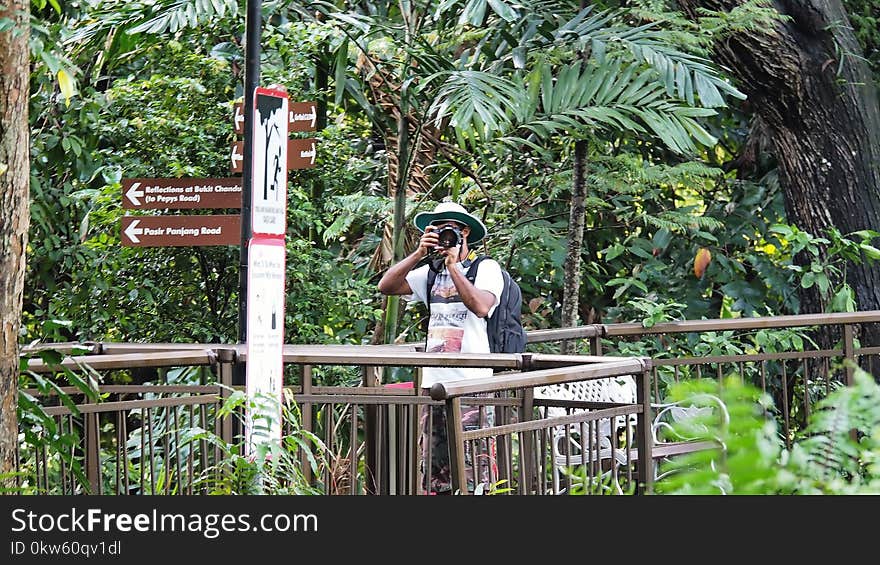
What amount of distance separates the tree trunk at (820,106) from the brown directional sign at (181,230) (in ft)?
12.1

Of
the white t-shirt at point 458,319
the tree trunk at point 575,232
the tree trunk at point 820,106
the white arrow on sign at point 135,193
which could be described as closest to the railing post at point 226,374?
the white t-shirt at point 458,319

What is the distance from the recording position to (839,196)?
729 cm

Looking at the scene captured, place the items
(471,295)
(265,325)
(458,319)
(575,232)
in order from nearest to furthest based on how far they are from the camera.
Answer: (265,325), (471,295), (458,319), (575,232)

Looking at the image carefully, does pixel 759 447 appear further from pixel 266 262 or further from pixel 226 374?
pixel 226 374

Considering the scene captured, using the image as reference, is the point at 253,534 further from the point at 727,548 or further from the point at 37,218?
the point at 37,218

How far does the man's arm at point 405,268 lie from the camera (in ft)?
17.2

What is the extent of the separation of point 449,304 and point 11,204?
8.61 ft

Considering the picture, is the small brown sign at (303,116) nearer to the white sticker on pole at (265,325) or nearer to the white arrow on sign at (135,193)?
the white arrow on sign at (135,193)

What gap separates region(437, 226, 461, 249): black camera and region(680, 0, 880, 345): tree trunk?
9.86ft

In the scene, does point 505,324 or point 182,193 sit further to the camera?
point 182,193

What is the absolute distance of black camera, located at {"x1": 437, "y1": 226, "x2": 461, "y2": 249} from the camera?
5227mm

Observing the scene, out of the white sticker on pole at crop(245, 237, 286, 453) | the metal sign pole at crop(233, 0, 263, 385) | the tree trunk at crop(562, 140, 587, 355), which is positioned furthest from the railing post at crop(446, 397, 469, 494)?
the tree trunk at crop(562, 140, 587, 355)

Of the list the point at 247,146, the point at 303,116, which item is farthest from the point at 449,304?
the point at 247,146

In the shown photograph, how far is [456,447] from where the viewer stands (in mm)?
3287
